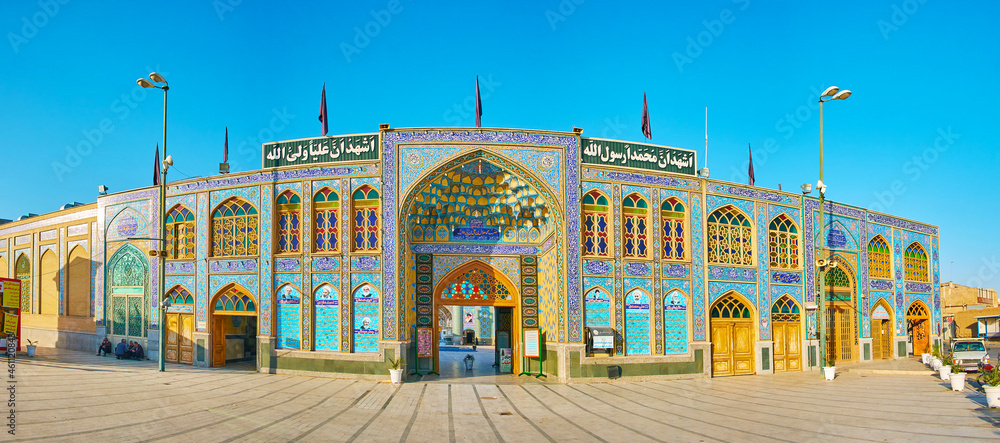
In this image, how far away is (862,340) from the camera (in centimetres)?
2745

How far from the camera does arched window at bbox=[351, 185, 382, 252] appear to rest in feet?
71.6

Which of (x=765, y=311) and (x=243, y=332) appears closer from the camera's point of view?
(x=765, y=311)

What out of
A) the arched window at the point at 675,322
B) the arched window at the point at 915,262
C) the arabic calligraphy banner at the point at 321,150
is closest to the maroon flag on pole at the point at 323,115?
the arabic calligraphy banner at the point at 321,150

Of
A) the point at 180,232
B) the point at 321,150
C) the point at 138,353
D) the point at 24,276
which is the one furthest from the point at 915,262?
the point at 24,276

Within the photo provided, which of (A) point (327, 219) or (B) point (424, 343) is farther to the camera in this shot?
(B) point (424, 343)

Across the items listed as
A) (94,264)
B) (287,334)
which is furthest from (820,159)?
(94,264)

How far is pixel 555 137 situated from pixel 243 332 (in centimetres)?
1510

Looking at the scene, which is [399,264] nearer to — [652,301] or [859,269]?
[652,301]

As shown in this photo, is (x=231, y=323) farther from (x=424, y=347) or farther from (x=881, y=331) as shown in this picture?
(x=881, y=331)

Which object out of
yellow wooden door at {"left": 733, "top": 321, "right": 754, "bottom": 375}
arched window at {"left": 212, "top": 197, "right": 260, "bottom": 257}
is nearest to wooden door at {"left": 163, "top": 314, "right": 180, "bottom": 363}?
arched window at {"left": 212, "top": 197, "right": 260, "bottom": 257}

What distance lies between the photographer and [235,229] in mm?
23094

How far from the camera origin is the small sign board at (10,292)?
25.7m

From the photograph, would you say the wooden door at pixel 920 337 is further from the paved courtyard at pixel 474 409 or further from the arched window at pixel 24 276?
the arched window at pixel 24 276

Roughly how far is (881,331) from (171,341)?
3077 centimetres
